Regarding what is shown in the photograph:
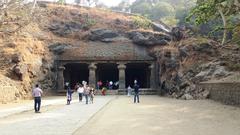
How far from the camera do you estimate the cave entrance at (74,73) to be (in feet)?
144

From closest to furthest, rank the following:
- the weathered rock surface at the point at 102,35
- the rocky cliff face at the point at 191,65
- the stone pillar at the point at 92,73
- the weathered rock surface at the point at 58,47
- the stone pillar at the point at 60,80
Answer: the rocky cliff face at the point at 191,65 → the stone pillar at the point at 60,80 → the stone pillar at the point at 92,73 → the weathered rock surface at the point at 58,47 → the weathered rock surface at the point at 102,35

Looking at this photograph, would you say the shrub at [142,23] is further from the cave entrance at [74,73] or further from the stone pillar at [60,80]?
the stone pillar at [60,80]

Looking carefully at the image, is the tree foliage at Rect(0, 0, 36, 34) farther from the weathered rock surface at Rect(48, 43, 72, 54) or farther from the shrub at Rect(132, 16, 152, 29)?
the shrub at Rect(132, 16, 152, 29)

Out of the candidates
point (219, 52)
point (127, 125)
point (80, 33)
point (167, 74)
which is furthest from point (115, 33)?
point (127, 125)

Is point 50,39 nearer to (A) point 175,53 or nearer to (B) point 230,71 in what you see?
(A) point 175,53

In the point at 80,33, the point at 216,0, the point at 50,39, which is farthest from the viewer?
the point at 80,33

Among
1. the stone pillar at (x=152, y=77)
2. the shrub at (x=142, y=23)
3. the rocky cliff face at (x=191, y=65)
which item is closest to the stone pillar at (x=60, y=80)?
the stone pillar at (x=152, y=77)

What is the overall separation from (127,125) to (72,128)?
2096 millimetres

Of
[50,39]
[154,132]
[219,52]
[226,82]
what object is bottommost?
[154,132]

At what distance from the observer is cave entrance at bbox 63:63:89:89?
43812 millimetres

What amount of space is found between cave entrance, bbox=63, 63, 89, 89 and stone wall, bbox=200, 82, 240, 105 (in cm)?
2042

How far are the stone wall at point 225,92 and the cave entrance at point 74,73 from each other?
20423 millimetres

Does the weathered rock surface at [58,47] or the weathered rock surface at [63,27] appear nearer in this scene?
the weathered rock surface at [58,47]

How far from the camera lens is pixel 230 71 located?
91.8 feet
